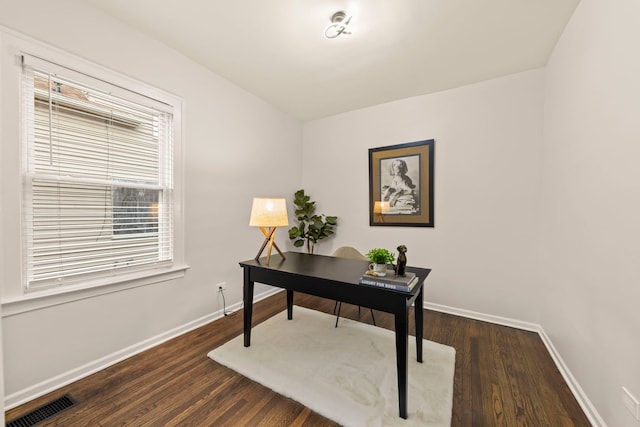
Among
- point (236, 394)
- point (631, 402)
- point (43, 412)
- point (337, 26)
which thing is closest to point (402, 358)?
point (631, 402)

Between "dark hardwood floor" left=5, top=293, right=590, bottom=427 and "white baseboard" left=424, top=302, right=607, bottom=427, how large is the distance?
36 millimetres

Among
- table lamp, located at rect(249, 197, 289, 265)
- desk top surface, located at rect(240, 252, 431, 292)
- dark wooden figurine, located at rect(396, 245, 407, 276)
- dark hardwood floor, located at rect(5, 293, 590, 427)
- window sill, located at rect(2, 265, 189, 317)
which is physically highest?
table lamp, located at rect(249, 197, 289, 265)

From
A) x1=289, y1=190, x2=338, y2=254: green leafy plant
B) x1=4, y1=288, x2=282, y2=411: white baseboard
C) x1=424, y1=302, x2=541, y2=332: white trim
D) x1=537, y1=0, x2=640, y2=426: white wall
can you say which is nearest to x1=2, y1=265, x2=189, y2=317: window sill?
x1=4, y1=288, x2=282, y2=411: white baseboard

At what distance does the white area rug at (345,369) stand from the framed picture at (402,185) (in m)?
1.43

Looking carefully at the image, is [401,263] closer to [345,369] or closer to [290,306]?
[345,369]

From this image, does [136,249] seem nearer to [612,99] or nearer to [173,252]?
[173,252]

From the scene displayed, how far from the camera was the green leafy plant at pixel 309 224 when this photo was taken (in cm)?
374

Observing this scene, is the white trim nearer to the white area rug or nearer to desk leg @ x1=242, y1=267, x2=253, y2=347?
the white area rug

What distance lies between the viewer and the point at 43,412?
4.85ft

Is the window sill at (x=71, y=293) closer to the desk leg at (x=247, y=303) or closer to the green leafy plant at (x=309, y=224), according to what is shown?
the desk leg at (x=247, y=303)

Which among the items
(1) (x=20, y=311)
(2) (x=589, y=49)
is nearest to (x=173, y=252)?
(1) (x=20, y=311)

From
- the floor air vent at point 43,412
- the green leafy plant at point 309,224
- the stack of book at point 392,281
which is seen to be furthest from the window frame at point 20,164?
the green leafy plant at point 309,224

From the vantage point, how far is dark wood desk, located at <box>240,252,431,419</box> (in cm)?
142

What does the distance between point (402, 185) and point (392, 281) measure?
2.03m
